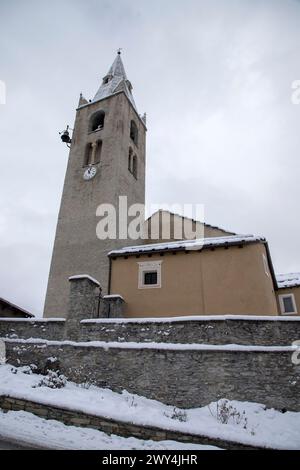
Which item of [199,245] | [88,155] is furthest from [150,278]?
[88,155]

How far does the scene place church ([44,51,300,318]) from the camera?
14859 mm

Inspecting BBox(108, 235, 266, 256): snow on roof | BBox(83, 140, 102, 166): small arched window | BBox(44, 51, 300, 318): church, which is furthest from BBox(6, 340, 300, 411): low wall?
BBox(83, 140, 102, 166): small arched window

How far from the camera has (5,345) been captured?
1265 cm

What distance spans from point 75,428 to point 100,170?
55.5 feet

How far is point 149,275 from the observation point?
54.1 ft

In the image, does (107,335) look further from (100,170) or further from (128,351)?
Answer: (100,170)

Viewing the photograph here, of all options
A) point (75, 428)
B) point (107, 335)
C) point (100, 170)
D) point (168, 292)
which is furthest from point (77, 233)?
point (75, 428)

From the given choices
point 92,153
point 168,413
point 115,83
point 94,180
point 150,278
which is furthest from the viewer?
point 115,83

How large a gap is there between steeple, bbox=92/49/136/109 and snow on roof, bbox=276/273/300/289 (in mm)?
18700

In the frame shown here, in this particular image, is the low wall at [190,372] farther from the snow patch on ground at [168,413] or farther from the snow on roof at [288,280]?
the snow on roof at [288,280]

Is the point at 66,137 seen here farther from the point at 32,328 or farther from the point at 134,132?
the point at 32,328

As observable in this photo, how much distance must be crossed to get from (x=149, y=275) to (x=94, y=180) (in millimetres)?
8668

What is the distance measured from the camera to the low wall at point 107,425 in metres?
7.39

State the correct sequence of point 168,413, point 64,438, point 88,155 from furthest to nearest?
point 88,155 → point 168,413 → point 64,438
